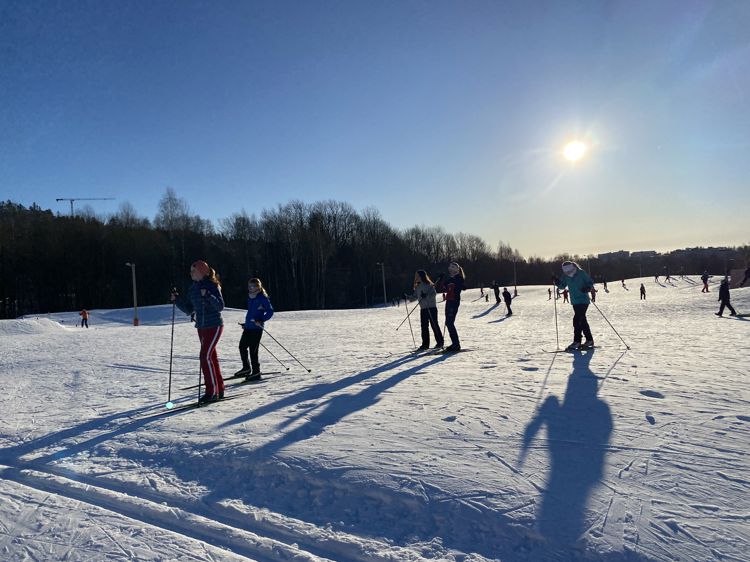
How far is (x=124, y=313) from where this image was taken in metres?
38.2

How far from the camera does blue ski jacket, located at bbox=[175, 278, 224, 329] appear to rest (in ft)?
18.9

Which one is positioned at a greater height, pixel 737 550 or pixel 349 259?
pixel 349 259

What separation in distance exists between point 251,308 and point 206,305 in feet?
4.78

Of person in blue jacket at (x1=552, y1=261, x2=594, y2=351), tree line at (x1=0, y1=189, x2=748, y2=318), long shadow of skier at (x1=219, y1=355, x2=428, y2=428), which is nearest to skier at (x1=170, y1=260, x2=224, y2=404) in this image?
long shadow of skier at (x1=219, y1=355, x2=428, y2=428)

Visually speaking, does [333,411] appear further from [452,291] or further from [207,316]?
[452,291]

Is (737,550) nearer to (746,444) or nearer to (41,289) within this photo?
(746,444)

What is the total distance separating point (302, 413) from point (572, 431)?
2.74m

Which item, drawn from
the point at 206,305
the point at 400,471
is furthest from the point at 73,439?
the point at 400,471

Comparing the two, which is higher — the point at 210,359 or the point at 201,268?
the point at 201,268

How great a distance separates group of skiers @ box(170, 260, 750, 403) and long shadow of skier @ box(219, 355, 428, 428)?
99 cm

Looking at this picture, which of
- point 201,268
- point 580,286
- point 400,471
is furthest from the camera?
point 580,286

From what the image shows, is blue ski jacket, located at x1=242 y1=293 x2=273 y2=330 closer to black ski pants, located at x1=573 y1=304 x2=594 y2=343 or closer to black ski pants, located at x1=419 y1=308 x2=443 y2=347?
black ski pants, located at x1=419 y1=308 x2=443 y2=347

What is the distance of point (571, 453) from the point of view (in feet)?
11.1

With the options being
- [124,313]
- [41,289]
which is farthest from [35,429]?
[41,289]
